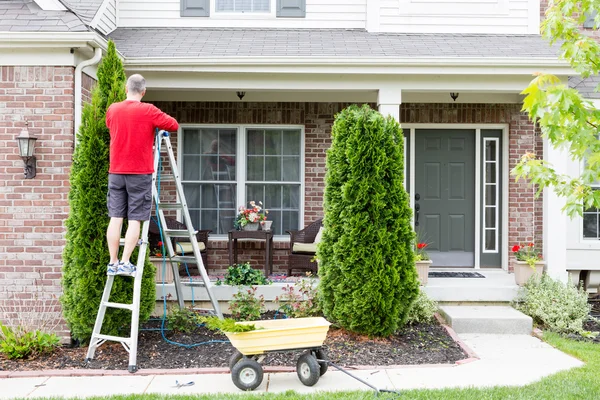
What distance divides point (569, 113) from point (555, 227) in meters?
3.93

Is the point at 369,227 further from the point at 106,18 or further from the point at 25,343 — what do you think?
the point at 106,18

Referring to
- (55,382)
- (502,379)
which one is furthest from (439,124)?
(55,382)

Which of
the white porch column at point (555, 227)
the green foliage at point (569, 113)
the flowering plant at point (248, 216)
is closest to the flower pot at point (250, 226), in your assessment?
the flowering plant at point (248, 216)

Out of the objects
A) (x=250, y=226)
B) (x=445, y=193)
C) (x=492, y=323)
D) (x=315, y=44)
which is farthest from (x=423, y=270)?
(x=315, y=44)

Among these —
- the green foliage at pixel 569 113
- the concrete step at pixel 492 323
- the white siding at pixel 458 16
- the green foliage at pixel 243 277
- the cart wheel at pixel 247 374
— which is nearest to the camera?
the green foliage at pixel 569 113

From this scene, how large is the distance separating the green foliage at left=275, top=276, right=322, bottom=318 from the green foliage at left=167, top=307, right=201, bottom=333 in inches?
40.7

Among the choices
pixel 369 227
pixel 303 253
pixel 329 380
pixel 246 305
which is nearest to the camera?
pixel 329 380

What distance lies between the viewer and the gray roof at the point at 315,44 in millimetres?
7715

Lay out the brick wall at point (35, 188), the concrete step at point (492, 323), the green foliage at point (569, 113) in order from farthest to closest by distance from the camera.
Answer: the concrete step at point (492, 323) → the brick wall at point (35, 188) → the green foliage at point (569, 113)

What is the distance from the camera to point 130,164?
527cm

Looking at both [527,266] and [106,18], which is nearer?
[527,266]

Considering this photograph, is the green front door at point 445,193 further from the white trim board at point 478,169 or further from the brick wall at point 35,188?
the brick wall at point 35,188

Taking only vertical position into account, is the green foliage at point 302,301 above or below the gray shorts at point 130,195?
below

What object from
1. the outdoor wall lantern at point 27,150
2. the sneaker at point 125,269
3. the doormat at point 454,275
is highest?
the outdoor wall lantern at point 27,150
